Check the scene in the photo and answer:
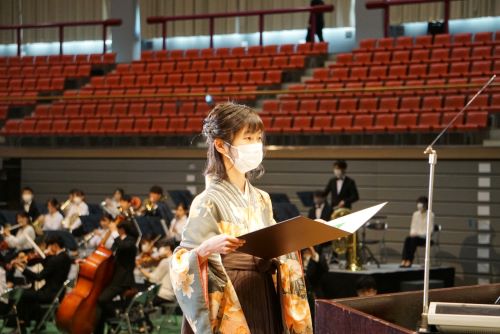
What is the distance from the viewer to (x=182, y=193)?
41.1 feet

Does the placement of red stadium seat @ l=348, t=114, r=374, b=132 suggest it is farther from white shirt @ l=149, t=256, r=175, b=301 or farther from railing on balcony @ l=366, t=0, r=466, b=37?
white shirt @ l=149, t=256, r=175, b=301

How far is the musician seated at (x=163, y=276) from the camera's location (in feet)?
29.7

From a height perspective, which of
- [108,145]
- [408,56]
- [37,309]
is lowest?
[37,309]

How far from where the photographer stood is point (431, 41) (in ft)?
50.5

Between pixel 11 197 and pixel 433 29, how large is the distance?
27.9ft

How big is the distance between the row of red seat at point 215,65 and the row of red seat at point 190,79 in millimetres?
258

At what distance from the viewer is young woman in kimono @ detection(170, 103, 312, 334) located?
2.87 meters

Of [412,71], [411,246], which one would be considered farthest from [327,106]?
[411,246]

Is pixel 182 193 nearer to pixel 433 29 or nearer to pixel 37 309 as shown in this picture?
pixel 37 309

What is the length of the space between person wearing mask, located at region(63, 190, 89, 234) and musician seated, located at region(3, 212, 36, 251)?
2.77 ft

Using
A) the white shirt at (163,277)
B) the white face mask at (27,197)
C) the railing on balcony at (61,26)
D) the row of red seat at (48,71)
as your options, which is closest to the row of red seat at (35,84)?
the row of red seat at (48,71)

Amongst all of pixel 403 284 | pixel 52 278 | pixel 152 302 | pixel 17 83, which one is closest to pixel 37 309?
pixel 52 278

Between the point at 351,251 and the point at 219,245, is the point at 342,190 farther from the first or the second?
the point at 219,245

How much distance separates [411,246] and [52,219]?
202 inches
